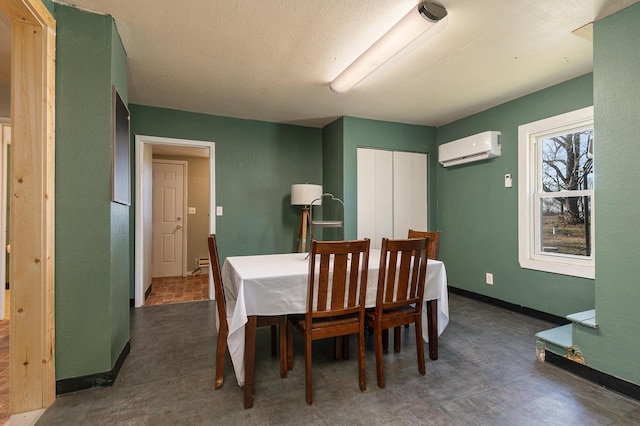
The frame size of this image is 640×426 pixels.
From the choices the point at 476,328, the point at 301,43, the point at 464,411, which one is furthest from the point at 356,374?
the point at 301,43

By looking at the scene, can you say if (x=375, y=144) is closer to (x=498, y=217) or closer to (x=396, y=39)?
(x=498, y=217)

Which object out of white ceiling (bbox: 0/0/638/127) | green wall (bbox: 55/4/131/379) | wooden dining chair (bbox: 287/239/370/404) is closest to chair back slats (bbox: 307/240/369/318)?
wooden dining chair (bbox: 287/239/370/404)

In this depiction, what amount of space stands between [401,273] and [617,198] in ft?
4.65

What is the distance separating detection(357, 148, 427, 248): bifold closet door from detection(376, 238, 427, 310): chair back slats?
2069mm

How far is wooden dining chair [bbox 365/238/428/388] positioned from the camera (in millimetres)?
1926

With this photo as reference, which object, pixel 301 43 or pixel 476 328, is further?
pixel 476 328

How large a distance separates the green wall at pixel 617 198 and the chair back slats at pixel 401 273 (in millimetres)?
1142

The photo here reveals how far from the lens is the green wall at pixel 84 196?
6.17 feet

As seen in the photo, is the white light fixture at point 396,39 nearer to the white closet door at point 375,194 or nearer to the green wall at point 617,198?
the green wall at point 617,198

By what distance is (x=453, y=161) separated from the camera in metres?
4.17

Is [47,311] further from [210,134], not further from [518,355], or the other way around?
[518,355]

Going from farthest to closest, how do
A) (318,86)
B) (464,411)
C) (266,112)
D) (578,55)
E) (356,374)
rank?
(266,112) < (318,86) < (578,55) < (356,374) < (464,411)

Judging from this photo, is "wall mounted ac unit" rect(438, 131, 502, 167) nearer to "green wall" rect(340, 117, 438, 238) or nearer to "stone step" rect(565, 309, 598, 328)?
"green wall" rect(340, 117, 438, 238)

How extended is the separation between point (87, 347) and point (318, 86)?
112 inches
